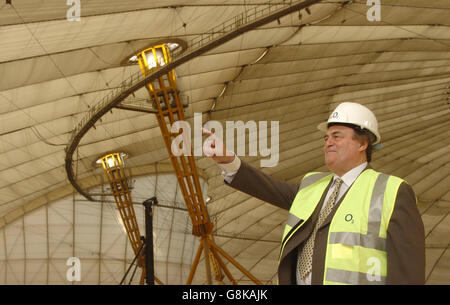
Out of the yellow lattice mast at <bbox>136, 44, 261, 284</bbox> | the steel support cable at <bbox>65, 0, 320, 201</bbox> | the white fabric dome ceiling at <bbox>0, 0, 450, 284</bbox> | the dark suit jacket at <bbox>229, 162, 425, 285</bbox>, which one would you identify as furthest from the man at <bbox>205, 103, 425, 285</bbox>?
the yellow lattice mast at <bbox>136, 44, 261, 284</bbox>

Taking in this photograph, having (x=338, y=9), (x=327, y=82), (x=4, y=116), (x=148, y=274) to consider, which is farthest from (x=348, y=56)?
(x=4, y=116)

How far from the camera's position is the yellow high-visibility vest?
408cm

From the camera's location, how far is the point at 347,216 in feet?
14.0

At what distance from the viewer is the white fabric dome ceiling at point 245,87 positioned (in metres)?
21.6

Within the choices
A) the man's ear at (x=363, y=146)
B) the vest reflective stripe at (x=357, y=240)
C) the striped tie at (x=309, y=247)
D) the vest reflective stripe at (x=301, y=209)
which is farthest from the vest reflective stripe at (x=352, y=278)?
the man's ear at (x=363, y=146)

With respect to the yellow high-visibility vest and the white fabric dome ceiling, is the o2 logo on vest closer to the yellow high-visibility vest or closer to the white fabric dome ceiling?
the yellow high-visibility vest

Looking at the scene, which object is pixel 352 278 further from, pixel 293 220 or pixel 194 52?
pixel 194 52

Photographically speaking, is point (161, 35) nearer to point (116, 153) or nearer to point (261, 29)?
point (261, 29)

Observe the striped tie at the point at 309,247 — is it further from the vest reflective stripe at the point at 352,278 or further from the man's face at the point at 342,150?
the vest reflective stripe at the point at 352,278

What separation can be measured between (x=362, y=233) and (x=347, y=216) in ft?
0.61

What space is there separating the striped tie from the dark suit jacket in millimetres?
48

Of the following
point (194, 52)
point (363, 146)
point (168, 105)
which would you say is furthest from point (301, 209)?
point (168, 105)

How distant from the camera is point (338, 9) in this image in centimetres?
2292
